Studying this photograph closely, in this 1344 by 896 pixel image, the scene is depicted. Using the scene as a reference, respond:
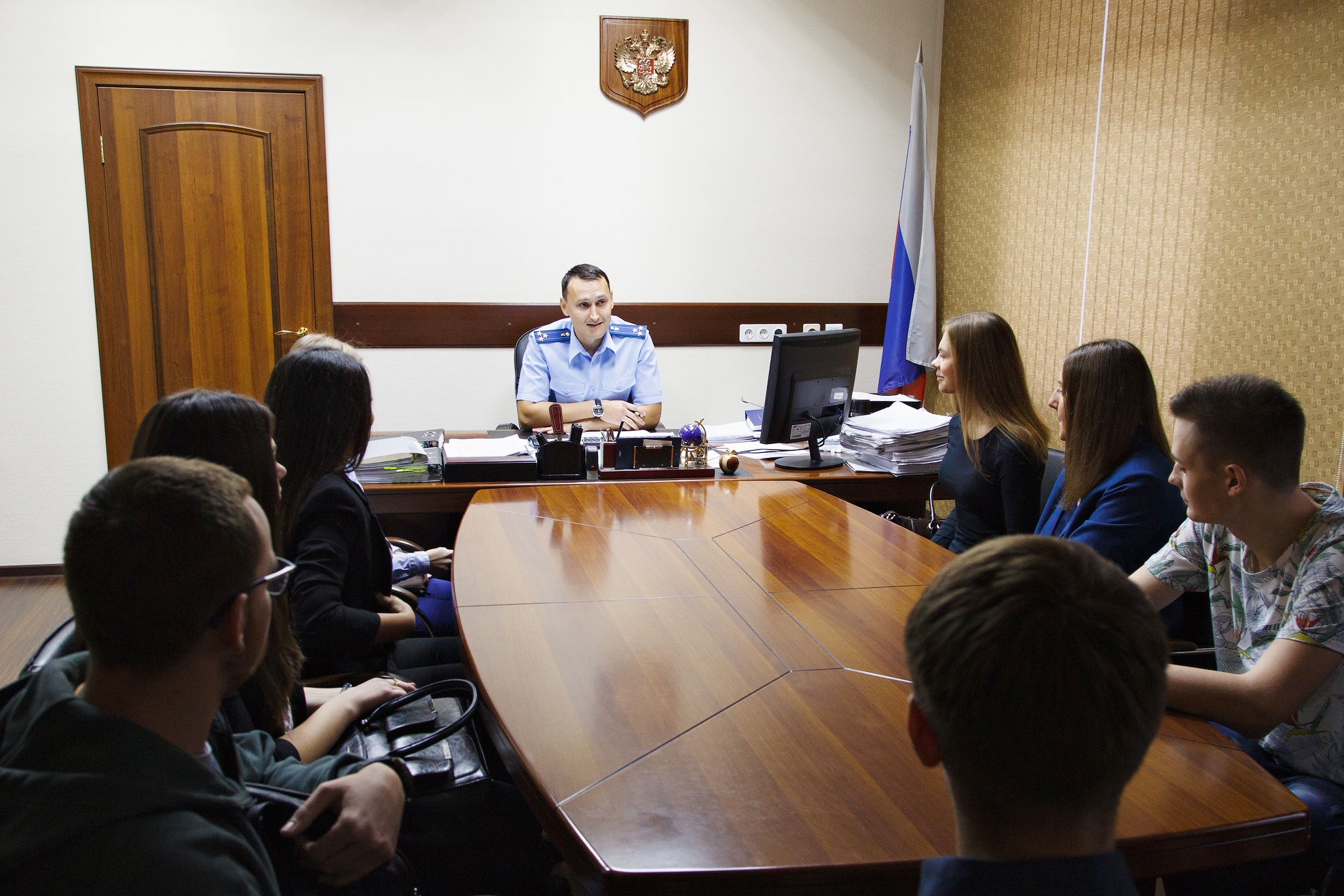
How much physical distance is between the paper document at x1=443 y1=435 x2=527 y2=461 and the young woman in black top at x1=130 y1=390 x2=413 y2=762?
1503 mm

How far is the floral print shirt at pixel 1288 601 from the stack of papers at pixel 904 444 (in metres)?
1.28

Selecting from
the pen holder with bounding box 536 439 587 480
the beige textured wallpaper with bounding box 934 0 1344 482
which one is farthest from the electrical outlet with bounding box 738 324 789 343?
the pen holder with bounding box 536 439 587 480

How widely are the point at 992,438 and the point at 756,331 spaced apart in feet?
7.46

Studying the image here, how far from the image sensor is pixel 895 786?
1.26 meters

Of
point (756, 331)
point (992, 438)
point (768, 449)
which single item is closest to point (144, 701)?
point (992, 438)

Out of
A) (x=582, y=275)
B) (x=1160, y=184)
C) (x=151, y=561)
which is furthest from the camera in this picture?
(x=582, y=275)

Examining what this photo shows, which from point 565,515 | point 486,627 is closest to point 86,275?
point 565,515

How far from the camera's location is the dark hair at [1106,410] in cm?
215

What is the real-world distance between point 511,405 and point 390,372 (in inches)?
23.4

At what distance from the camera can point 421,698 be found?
1.57 m

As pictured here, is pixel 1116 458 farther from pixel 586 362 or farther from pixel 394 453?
pixel 586 362

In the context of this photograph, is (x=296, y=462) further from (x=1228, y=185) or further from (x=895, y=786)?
(x=1228, y=185)

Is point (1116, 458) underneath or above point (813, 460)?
above

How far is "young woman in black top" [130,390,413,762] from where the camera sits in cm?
138
